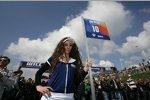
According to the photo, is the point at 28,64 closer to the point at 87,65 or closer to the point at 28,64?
the point at 28,64

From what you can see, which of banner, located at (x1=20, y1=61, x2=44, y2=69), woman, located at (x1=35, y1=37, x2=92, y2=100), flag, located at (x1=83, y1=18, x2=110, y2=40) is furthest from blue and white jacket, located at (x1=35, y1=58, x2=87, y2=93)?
banner, located at (x1=20, y1=61, x2=44, y2=69)

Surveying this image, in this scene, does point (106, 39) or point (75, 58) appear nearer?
point (75, 58)

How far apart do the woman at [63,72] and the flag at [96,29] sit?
13.2 feet

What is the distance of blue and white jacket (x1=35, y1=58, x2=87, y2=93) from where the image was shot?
3.26m

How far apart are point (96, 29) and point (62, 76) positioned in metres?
4.91

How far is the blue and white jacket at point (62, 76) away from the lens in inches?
128

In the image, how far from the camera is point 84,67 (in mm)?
3586

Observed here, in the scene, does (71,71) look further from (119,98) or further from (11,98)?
(119,98)

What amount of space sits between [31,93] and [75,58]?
9.72 metres

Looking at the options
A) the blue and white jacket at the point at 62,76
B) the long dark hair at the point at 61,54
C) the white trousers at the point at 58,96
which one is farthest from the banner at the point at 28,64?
the white trousers at the point at 58,96

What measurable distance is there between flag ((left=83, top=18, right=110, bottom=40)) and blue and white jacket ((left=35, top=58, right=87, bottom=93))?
13.7ft

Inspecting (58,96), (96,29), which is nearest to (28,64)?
(96,29)

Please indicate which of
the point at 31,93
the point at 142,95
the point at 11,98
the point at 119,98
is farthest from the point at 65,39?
the point at 142,95

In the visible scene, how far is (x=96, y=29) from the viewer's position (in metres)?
8.09
